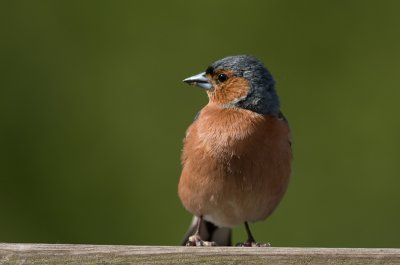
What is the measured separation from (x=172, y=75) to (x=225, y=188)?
1.56 meters

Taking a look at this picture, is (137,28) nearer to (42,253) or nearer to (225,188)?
(225,188)

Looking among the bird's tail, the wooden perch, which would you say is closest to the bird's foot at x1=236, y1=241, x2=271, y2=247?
the bird's tail

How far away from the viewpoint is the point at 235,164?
4.91m

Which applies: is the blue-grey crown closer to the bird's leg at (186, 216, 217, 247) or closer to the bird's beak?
the bird's beak

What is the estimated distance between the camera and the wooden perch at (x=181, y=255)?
11.7 ft

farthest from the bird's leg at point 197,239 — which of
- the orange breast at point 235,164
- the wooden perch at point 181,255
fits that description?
the wooden perch at point 181,255

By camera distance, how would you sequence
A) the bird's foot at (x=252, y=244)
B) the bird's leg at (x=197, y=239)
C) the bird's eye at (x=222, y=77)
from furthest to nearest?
the bird's eye at (x=222, y=77)
the bird's leg at (x=197, y=239)
the bird's foot at (x=252, y=244)

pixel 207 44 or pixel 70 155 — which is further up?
pixel 207 44

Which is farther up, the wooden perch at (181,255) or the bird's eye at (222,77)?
the bird's eye at (222,77)

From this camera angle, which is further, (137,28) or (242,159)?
(137,28)

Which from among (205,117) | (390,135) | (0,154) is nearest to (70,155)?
(0,154)

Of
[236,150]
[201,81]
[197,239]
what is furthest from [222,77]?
[197,239]

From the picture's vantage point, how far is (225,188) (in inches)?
195

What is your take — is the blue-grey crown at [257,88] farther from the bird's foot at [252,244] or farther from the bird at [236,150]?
the bird's foot at [252,244]
